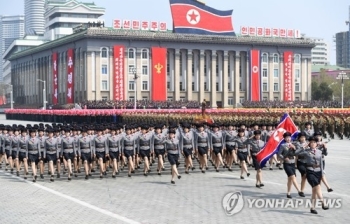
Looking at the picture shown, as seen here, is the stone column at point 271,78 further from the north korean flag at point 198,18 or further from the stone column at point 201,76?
the north korean flag at point 198,18

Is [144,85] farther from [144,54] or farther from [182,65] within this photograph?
[182,65]

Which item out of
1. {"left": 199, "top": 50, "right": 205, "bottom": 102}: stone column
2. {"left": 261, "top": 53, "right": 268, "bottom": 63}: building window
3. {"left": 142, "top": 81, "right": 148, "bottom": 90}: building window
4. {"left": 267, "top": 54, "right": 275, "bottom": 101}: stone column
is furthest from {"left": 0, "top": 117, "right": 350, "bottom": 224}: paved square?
{"left": 261, "top": 53, "right": 268, "bottom": 63}: building window

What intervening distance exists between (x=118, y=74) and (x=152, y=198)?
62499 millimetres

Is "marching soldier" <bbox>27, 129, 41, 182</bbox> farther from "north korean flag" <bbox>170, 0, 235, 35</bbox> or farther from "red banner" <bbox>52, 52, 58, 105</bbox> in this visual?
"red banner" <bbox>52, 52, 58, 105</bbox>

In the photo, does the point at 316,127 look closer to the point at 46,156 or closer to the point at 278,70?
the point at 46,156

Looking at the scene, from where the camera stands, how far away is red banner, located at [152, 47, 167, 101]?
78062mm

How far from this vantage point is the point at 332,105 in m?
72.4

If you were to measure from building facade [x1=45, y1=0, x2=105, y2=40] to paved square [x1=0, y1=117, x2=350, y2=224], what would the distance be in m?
101

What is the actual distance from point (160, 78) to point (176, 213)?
219 feet

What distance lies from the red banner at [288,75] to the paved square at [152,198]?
67.9 meters

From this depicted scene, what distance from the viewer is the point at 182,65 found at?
83.2 metres

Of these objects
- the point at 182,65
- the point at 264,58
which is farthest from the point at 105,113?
the point at 264,58

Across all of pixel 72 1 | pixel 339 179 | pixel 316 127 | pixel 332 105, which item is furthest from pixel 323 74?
pixel 339 179

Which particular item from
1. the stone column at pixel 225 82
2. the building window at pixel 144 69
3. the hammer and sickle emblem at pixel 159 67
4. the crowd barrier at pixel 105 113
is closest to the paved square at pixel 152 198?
the crowd barrier at pixel 105 113
